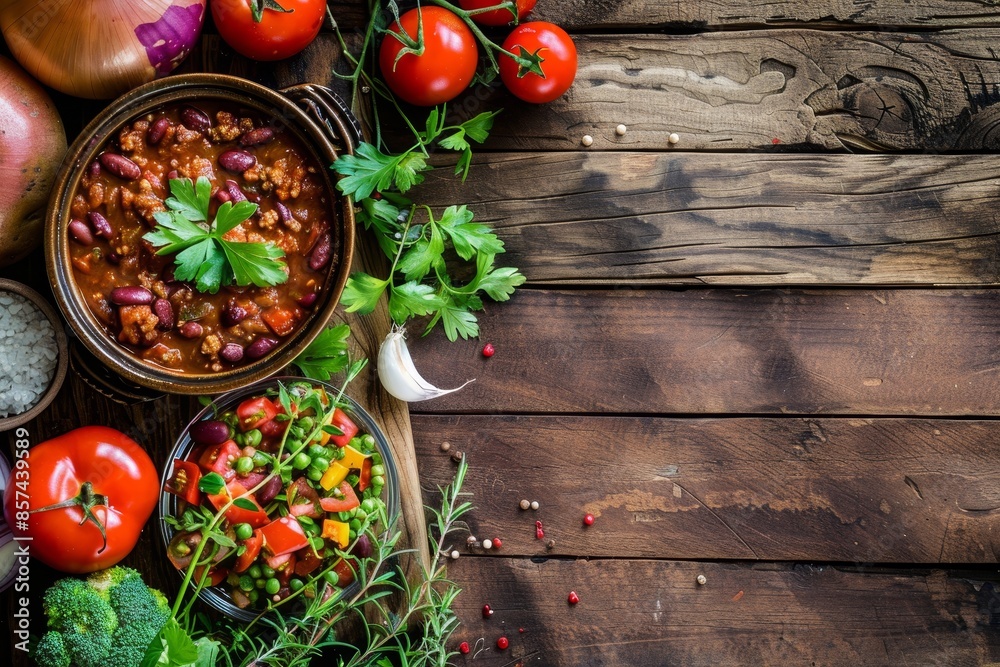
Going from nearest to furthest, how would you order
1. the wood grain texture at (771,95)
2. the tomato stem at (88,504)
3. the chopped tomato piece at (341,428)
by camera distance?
1. the tomato stem at (88,504)
2. the chopped tomato piece at (341,428)
3. the wood grain texture at (771,95)

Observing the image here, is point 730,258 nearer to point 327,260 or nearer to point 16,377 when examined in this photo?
point 327,260

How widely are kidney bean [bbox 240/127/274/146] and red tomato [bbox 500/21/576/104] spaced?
0.56 meters

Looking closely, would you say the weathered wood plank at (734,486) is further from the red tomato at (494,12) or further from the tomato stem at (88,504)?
the red tomato at (494,12)

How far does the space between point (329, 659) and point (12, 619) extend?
2.40ft

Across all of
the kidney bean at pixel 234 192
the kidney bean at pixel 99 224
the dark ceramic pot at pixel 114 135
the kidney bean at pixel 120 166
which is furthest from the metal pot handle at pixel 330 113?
the kidney bean at pixel 99 224

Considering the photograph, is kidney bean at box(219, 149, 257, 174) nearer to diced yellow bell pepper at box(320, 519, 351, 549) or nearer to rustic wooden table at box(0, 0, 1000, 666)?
Result: rustic wooden table at box(0, 0, 1000, 666)

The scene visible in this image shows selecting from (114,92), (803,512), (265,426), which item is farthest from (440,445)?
(114,92)

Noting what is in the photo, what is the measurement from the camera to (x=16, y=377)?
5.45ft

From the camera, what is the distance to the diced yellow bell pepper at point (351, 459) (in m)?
1.71

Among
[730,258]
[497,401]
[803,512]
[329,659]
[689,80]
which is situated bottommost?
[329,659]

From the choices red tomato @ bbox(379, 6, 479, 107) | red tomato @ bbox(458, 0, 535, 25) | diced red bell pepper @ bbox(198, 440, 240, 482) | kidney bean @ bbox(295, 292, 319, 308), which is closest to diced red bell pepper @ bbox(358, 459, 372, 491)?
diced red bell pepper @ bbox(198, 440, 240, 482)

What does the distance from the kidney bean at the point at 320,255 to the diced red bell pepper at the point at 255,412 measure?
13.0 inches

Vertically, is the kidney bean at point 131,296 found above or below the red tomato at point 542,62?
below

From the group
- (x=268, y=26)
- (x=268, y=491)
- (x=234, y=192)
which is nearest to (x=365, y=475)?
(x=268, y=491)
